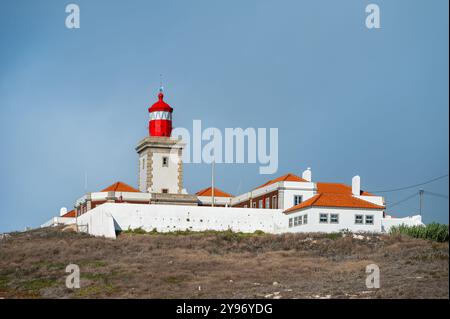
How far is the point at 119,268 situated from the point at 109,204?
46.9 ft

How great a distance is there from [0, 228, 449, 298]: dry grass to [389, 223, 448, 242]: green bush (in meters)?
A: 2.23

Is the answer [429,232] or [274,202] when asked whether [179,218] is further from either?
[429,232]

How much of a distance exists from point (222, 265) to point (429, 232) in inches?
679

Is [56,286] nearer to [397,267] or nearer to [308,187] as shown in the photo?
[397,267]

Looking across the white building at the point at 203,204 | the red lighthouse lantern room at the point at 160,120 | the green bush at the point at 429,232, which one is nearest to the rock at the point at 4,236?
the white building at the point at 203,204

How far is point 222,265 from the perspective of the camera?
5762 cm

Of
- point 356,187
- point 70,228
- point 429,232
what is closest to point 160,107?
point 70,228

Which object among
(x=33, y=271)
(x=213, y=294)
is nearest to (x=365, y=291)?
(x=213, y=294)

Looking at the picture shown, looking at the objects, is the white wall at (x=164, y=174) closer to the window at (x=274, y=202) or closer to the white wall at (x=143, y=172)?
the white wall at (x=143, y=172)

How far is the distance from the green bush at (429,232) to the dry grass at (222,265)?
7.31 ft

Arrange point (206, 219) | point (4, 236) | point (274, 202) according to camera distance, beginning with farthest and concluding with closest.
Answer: point (4, 236) < point (274, 202) < point (206, 219)
